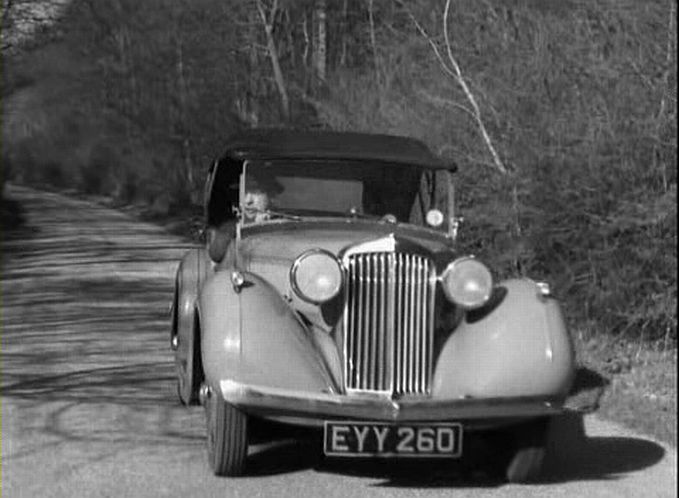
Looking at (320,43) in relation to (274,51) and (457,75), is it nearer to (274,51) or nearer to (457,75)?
(274,51)

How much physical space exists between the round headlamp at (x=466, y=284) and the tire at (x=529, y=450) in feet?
2.16

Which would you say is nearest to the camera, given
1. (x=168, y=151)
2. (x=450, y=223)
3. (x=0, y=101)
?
(x=450, y=223)

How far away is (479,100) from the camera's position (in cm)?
1245

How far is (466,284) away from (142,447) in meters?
2.01

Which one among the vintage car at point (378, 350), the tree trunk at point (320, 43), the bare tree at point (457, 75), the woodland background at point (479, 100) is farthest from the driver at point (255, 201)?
the tree trunk at point (320, 43)

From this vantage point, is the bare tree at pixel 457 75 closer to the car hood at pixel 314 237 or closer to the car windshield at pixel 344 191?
the car windshield at pixel 344 191

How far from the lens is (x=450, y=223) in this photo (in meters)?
7.93

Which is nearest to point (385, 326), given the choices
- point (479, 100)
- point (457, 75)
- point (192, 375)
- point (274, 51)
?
point (192, 375)

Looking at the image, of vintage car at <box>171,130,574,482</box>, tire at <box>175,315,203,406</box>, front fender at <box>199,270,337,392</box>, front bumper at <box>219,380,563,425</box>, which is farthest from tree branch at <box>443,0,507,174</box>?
front bumper at <box>219,380,563,425</box>

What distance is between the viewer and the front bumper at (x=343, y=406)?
616 centimetres

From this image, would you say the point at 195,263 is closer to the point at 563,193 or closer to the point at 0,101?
the point at 563,193

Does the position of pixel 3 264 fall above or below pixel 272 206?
below

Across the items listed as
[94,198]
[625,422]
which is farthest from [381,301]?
[94,198]

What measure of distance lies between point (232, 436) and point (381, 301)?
0.98 meters
